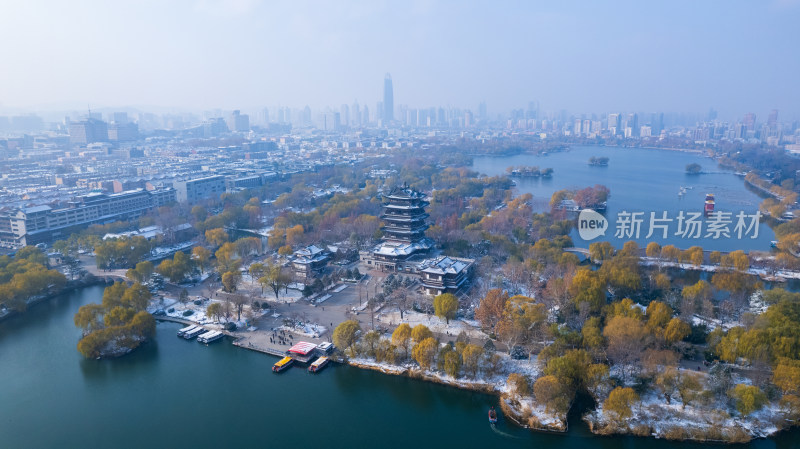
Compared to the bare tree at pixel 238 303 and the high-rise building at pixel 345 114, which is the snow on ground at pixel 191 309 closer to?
the bare tree at pixel 238 303

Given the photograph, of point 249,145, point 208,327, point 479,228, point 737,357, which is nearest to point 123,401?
point 208,327

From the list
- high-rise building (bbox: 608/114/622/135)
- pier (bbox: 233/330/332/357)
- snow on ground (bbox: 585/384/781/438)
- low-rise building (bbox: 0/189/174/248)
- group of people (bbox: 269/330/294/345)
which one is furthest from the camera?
high-rise building (bbox: 608/114/622/135)

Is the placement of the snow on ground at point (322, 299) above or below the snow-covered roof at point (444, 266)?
below

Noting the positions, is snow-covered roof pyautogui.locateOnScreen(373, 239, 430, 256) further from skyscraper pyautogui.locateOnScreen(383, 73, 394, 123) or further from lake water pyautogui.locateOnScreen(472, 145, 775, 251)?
skyscraper pyautogui.locateOnScreen(383, 73, 394, 123)

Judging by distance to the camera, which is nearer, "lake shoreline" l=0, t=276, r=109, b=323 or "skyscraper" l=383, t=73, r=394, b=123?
"lake shoreline" l=0, t=276, r=109, b=323

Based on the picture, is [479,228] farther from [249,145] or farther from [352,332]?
[249,145]

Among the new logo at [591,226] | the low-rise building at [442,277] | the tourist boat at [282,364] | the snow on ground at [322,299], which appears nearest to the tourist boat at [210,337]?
the tourist boat at [282,364]

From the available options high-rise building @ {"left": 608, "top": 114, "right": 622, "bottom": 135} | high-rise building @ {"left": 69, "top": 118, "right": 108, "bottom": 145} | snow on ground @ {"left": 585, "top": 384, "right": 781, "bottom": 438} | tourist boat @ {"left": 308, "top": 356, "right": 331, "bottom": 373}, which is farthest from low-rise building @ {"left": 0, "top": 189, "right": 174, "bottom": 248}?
high-rise building @ {"left": 608, "top": 114, "right": 622, "bottom": 135}
